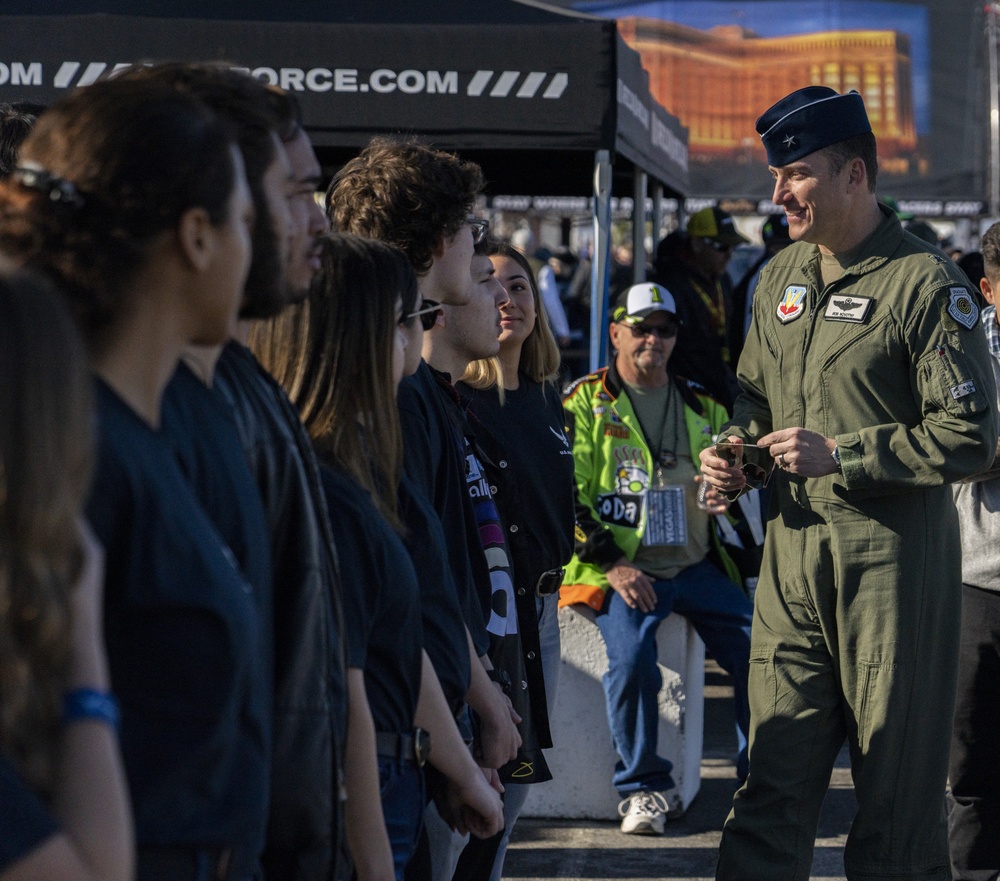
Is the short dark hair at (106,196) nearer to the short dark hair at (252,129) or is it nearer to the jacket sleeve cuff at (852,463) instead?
the short dark hair at (252,129)

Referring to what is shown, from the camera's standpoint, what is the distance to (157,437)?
4.02 ft

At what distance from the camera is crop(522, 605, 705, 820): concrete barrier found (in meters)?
4.58


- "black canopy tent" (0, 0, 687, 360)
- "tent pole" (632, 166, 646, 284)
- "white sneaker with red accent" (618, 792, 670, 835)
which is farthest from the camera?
"tent pole" (632, 166, 646, 284)

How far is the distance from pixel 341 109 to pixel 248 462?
4.08 meters

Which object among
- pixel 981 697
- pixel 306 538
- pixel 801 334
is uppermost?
pixel 801 334

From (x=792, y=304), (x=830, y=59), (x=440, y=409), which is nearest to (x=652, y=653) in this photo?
(x=792, y=304)

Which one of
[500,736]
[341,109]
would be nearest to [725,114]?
[341,109]

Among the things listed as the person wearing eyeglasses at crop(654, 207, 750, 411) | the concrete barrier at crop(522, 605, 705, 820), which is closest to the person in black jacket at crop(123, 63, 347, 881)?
the concrete barrier at crop(522, 605, 705, 820)

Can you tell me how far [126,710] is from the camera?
1.16 m

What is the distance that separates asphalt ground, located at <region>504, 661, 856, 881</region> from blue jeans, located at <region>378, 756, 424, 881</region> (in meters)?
2.11

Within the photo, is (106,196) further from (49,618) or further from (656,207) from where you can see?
(656,207)

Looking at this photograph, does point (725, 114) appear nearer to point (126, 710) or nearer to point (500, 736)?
point (500, 736)

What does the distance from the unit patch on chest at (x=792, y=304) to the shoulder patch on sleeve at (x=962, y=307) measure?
36 cm

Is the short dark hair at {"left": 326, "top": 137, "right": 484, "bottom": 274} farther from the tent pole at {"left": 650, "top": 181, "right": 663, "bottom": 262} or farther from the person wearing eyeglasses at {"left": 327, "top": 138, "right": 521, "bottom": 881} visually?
the tent pole at {"left": 650, "top": 181, "right": 663, "bottom": 262}
